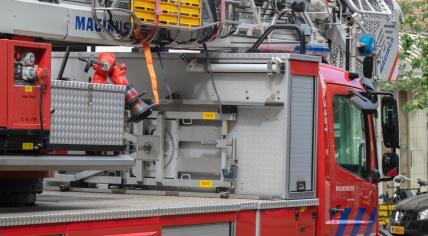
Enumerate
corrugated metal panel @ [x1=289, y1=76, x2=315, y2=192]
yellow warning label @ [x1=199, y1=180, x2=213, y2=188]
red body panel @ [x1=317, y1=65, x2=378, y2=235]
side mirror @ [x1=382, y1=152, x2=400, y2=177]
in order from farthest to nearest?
side mirror @ [x1=382, y1=152, x2=400, y2=177], red body panel @ [x1=317, y1=65, x2=378, y2=235], yellow warning label @ [x1=199, y1=180, x2=213, y2=188], corrugated metal panel @ [x1=289, y1=76, x2=315, y2=192]

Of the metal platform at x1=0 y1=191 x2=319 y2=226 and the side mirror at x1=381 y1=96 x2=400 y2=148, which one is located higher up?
the side mirror at x1=381 y1=96 x2=400 y2=148

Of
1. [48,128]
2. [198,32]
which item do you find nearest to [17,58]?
[48,128]

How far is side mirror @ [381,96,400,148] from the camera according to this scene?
9.41 metres

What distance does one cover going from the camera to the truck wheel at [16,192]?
6.73 metres

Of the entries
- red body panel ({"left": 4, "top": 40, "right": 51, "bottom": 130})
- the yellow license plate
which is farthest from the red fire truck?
the yellow license plate

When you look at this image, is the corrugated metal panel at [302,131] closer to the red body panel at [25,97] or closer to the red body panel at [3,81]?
the red body panel at [25,97]

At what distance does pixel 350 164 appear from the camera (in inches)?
371

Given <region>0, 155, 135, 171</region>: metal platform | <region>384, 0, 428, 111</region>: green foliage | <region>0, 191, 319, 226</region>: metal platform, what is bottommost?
<region>0, 191, 319, 226</region>: metal platform

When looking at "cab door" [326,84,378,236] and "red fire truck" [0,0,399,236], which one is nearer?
"red fire truck" [0,0,399,236]

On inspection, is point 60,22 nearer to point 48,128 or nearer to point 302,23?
point 48,128

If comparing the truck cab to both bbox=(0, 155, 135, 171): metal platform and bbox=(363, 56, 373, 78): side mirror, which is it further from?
bbox=(0, 155, 135, 171): metal platform

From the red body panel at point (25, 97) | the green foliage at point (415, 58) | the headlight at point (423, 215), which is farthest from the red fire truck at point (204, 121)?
the green foliage at point (415, 58)

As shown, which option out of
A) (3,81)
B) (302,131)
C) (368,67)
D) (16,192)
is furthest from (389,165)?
(3,81)

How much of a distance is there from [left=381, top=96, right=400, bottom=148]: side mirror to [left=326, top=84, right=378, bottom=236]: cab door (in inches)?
8.2
